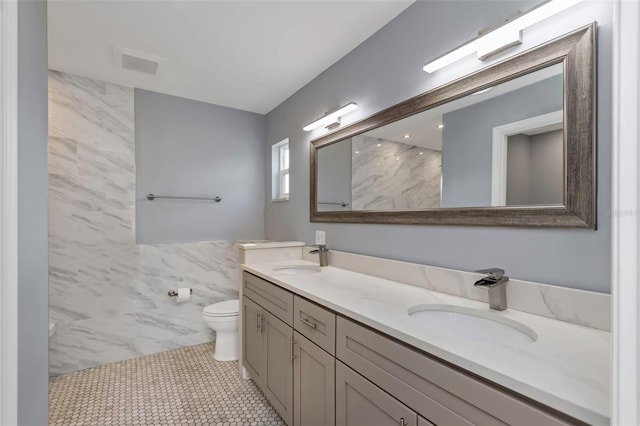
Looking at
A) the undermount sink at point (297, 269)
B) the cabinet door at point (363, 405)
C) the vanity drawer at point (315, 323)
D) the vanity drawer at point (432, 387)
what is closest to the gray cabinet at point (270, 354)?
the vanity drawer at point (315, 323)

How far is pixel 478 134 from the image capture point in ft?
4.42

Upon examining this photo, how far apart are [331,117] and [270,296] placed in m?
1.31

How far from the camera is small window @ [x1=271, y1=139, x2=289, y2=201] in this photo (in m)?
3.00

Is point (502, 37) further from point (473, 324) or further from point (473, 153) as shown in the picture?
point (473, 324)

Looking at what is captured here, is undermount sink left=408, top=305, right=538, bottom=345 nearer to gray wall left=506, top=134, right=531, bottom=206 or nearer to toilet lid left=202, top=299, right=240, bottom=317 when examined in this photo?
gray wall left=506, top=134, right=531, bottom=206

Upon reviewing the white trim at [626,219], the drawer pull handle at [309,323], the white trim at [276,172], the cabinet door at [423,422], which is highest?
the white trim at [276,172]

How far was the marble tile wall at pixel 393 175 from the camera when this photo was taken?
60.8 inches

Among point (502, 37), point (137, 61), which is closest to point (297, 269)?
point (502, 37)

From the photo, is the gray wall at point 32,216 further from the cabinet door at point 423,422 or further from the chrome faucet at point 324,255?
the chrome faucet at point 324,255

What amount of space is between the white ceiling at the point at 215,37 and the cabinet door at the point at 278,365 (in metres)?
1.72

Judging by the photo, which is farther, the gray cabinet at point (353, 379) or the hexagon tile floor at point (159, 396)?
the hexagon tile floor at point (159, 396)

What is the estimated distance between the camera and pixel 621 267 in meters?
0.45

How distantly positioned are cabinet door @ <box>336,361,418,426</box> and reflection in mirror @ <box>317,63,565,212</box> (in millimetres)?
870
